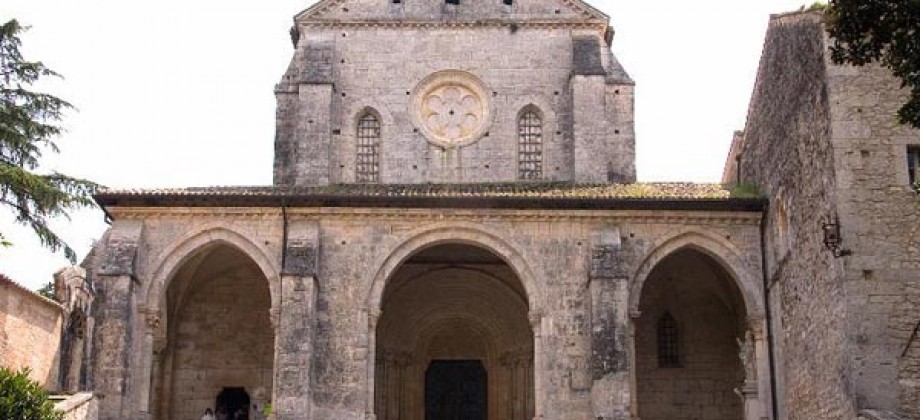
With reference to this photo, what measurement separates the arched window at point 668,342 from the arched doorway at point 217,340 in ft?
28.2

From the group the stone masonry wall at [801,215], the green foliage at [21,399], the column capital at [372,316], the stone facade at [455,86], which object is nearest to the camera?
the green foliage at [21,399]

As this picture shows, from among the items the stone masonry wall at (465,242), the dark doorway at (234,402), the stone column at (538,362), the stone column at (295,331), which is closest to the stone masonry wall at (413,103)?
the stone masonry wall at (465,242)

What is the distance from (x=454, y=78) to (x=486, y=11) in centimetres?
178

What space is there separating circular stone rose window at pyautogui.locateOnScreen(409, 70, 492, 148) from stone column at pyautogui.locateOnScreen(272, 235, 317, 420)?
5.52 meters

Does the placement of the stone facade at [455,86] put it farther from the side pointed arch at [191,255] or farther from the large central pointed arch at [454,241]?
the large central pointed arch at [454,241]

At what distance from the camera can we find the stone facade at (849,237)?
55.5 feet

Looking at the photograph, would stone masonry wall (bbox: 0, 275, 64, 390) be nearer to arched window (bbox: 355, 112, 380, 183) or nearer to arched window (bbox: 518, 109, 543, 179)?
arched window (bbox: 355, 112, 380, 183)

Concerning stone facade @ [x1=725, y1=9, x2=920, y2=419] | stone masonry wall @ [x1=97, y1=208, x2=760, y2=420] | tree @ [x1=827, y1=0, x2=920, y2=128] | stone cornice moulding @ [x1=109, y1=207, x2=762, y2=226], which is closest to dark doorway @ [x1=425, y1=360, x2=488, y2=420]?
stone masonry wall @ [x1=97, y1=208, x2=760, y2=420]

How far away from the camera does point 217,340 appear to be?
26.1 metres

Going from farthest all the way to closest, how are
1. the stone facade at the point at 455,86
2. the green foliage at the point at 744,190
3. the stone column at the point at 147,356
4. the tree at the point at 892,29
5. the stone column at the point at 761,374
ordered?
the stone facade at the point at 455,86, the green foliage at the point at 744,190, the stone column at the point at 147,356, the stone column at the point at 761,374, the tree at the point at 892,29

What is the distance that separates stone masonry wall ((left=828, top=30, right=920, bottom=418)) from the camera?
659 inches

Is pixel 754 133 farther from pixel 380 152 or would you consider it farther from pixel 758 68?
pixel 380 152

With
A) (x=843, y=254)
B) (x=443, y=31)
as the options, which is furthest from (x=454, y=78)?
(x=843, y=254)

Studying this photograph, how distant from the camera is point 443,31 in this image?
1084 inches
